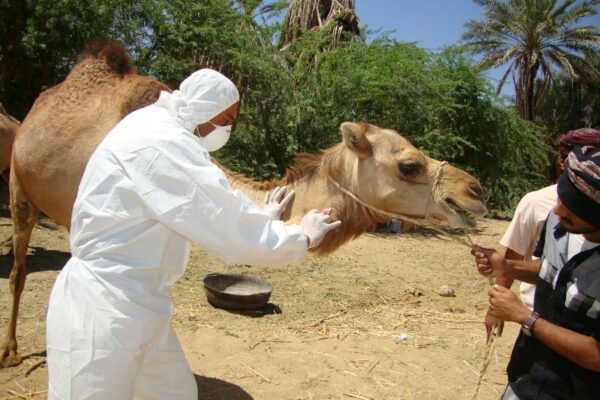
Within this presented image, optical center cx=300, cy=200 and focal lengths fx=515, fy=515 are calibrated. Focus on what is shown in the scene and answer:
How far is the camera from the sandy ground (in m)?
4.43

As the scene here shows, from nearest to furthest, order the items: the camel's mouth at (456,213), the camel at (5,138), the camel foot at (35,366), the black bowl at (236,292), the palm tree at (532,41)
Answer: the camel's mouth at (456,213)
the camel foot at (35,366)
the black bowl at (236,292)
the camel at (5,138)
the palm tree at (532,41)

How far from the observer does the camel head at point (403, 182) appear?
326 cm

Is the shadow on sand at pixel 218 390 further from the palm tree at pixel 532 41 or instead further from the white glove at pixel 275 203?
the palm tree at pixel 532 41

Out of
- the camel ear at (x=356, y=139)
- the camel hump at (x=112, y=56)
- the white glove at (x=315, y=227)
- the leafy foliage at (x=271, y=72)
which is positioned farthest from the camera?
the leafy foliage at (x=271, y=72)

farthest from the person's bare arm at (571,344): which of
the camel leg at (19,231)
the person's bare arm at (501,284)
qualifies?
the camel leg at (19,231)

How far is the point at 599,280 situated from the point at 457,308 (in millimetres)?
5597

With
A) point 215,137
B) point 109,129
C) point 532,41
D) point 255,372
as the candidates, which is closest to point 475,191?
point 215,137

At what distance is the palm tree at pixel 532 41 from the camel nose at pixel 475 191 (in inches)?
1082

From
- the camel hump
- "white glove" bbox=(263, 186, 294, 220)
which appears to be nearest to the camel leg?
the camel hump

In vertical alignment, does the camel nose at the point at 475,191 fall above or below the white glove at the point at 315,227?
above

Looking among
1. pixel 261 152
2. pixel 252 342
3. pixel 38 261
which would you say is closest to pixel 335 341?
pixel 252 342

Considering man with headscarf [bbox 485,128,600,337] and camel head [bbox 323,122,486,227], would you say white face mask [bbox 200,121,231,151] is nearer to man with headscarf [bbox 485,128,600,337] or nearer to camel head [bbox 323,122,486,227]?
camel head [bbox 323,122,486,227]

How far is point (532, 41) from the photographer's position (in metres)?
28.2

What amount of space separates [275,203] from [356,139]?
71 cm
